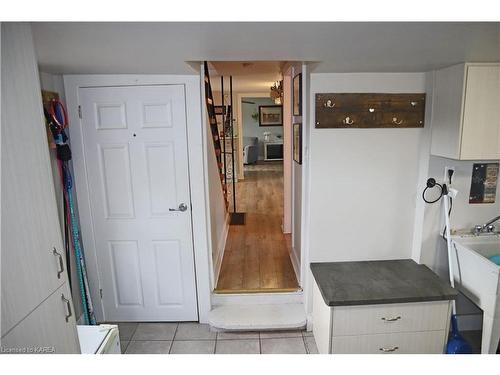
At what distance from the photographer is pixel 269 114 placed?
37.0 ft

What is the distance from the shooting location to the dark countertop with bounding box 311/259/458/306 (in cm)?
190

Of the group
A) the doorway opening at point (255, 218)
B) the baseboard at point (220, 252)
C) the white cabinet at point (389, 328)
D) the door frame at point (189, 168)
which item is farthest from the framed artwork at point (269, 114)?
the white cabinet at point (389, 328)

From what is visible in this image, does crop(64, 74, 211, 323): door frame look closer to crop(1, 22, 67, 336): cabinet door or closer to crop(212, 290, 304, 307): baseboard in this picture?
crop(212, 290, 304, 307): baseboard

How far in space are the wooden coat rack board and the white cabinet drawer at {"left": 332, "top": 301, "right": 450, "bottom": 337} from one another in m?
1.23

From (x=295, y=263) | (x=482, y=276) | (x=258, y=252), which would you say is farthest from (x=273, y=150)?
(x=482, y=276)

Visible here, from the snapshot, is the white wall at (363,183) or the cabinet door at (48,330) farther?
the white wall at (363,183)

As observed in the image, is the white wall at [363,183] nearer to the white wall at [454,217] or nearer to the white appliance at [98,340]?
the white wall at [454,217]

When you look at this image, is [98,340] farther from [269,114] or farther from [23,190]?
[269,114]

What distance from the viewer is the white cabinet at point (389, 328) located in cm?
193

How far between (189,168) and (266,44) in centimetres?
124

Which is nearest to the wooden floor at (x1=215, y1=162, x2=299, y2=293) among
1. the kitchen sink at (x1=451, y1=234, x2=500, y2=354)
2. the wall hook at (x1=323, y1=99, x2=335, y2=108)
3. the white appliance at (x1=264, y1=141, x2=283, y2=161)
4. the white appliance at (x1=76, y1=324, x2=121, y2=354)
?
the white appliance at (x1=76, y1=324, x2=121, y2=354)

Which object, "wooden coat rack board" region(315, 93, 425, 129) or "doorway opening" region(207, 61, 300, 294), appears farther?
"doorway opening" region(207, 61, 300, 294)

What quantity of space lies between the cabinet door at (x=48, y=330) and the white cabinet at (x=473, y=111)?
7.29 ft
